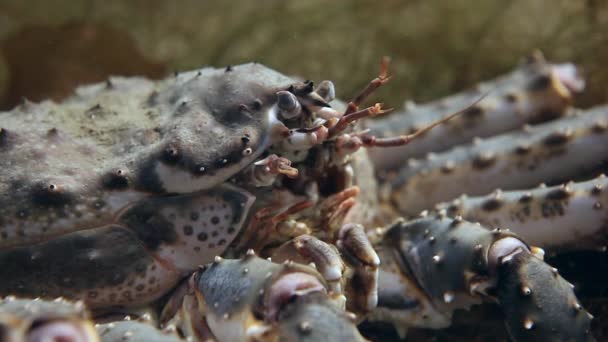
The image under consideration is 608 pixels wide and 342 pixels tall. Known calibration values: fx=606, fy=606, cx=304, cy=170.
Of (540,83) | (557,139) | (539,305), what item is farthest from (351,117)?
(540,83)

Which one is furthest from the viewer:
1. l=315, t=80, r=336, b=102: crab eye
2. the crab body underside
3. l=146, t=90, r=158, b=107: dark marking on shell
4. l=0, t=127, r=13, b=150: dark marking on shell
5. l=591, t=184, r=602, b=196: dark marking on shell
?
l=591, t=184, r=602, b=196: dark marking on shell

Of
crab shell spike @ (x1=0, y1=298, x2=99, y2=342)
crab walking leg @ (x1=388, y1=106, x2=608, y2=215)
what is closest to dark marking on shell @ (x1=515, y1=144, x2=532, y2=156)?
crab walking leg @ (x1=388, y1=106, x2=608, y2=215)

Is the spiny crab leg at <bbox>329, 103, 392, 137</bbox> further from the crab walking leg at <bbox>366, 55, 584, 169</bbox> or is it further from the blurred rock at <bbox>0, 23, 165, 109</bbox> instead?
the blurred rock at <bbox>0, 23, 165, 109</bbox>

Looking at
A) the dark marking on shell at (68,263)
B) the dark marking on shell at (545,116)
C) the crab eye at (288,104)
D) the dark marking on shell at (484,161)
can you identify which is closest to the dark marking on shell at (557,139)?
the dark marking on shell at (484,161)

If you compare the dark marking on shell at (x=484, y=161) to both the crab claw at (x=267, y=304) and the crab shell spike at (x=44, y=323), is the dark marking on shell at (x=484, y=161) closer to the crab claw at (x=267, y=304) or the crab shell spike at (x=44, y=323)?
the crab claw at (x=267, y=304)

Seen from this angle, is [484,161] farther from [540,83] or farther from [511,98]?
[540,83]

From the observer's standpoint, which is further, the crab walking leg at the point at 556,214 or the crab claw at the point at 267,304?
the crab walking leg at the point at 556,214

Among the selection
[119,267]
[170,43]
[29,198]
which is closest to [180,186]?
[119,267]
